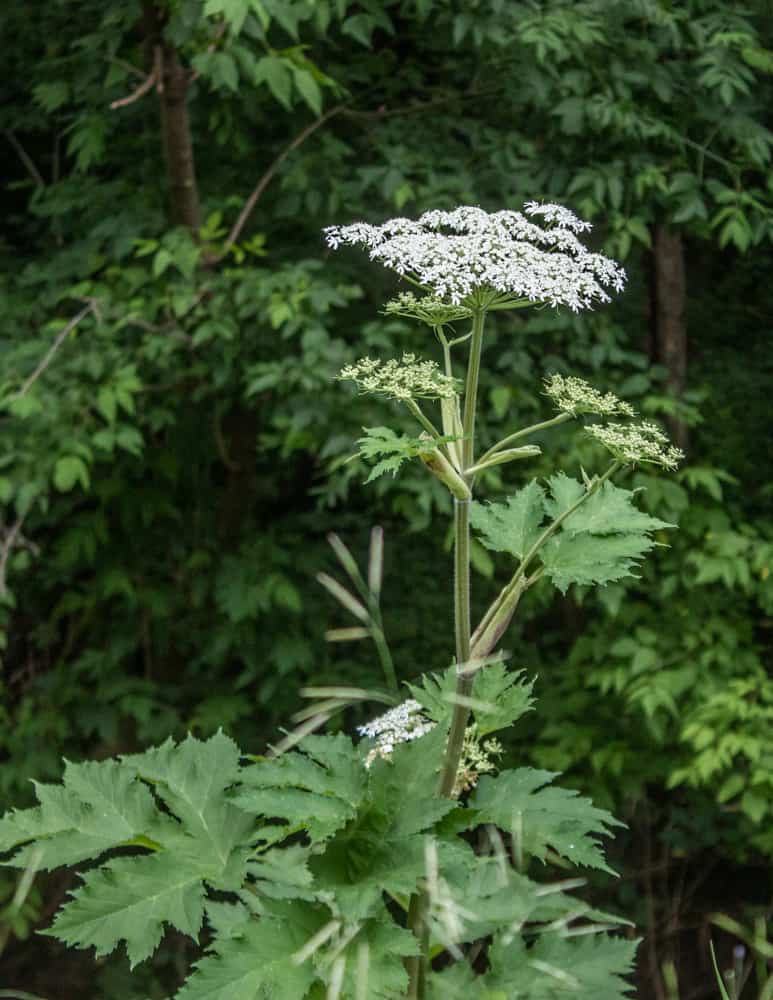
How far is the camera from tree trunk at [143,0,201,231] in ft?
Answer: 11.3

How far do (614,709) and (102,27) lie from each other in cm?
288

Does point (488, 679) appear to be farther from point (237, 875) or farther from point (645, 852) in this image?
point (645, 852)

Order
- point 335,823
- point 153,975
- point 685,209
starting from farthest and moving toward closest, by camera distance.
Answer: point 153,975
point 685,209
point 335,823


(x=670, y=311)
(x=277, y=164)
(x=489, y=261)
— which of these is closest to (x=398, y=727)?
(x=489, y=261)

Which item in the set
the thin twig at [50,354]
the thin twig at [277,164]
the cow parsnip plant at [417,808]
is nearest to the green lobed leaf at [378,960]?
the cow parsnip plant at [417,808]

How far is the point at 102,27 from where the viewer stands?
353cm

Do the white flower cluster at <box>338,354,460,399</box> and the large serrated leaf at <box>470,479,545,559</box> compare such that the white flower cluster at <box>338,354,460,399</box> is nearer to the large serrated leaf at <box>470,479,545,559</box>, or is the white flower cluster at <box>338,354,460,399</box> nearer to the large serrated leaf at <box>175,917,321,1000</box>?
the large serrated leaf at <box>470,479,545,559</box>

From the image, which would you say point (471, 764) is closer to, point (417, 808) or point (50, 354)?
point (417, 808)

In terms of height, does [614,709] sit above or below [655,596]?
below

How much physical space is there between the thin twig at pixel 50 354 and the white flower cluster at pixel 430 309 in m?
2.08

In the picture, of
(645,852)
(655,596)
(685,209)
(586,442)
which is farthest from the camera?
(645,852)

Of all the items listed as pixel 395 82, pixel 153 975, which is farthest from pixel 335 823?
pixel 153 975

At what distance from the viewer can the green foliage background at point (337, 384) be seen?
3338mm

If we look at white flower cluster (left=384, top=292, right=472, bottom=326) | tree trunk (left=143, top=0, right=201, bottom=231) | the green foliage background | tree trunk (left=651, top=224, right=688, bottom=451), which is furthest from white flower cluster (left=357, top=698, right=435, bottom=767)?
tree trunk (left=651, top=224, right=688, bottom=451)
